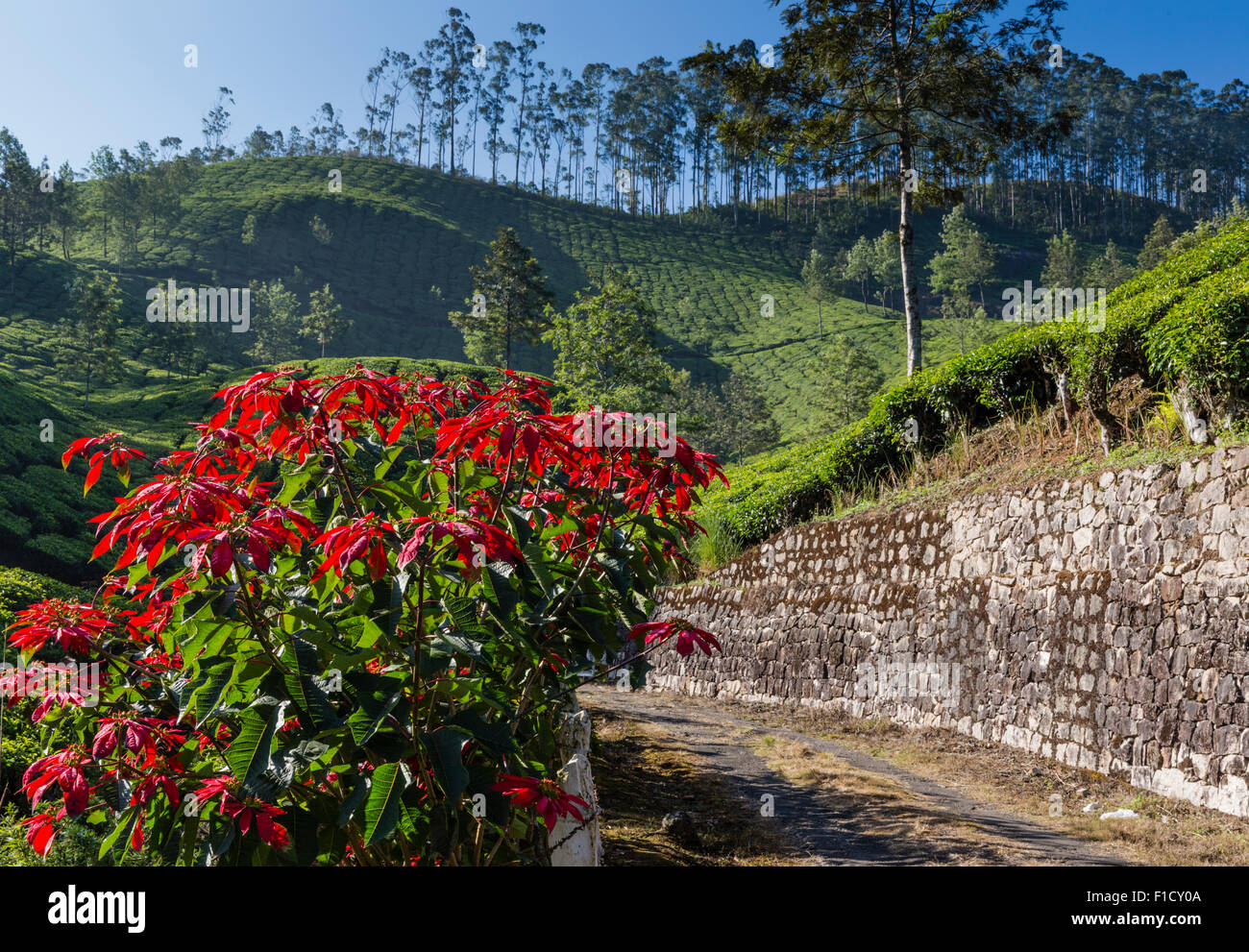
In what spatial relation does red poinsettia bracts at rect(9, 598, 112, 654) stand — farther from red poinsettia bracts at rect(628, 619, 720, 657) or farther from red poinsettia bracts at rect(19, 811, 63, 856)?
red poinsettia bracts at rect(628, 619, 720, 657)

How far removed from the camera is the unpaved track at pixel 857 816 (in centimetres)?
447

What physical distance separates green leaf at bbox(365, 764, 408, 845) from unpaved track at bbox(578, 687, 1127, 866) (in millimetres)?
3081

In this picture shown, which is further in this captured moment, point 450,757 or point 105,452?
point 105,452

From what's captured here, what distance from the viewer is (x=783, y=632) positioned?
429 inches

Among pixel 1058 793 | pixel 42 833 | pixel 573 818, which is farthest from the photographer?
pixel 1058 793

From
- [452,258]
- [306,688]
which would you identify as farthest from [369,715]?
[452,258]

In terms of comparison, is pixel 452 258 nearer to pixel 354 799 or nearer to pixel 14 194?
pixel 14 194

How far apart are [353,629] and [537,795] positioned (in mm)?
732

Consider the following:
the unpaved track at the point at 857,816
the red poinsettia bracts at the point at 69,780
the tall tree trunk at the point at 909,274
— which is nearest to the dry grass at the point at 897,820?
the unpaved track at the point at 857,816

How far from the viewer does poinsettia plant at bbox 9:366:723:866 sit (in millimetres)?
2121

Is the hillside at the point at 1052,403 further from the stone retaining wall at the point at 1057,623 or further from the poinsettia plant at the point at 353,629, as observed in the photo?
the poinsettia plant at the point at 353,629

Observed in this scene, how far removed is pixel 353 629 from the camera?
2.33 meters
